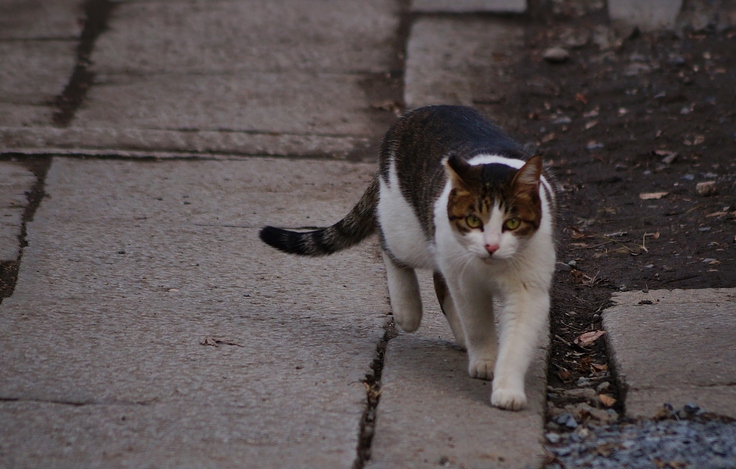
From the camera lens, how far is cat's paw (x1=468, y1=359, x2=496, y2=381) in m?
3.48

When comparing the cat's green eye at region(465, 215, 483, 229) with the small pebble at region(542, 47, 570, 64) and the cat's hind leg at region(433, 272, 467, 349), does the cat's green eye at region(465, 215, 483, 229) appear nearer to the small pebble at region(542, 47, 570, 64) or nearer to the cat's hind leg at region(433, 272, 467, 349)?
the cat's hind leg at region(433, 272, 467, 349)

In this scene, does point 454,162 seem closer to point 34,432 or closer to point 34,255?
point 34,432

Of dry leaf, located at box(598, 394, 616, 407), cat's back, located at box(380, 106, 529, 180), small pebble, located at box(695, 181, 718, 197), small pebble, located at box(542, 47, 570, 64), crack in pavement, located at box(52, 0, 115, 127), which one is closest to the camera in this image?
dry leaf, located at box(598, 394, 616, 407)

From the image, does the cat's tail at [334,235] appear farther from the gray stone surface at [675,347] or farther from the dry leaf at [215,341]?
the gray stone surface at [675,347]

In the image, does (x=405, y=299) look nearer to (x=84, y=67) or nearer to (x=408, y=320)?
(x=408, y=320)

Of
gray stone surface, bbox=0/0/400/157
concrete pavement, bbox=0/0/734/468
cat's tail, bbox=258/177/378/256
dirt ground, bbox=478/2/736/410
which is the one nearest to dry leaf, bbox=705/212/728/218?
dirt ground, bbox=478/2/736/410

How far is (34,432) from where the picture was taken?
3.00m

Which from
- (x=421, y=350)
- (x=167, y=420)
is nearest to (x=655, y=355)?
(x=421, y=350)

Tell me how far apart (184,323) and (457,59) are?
4.43 metres

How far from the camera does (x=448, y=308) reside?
3.90 m

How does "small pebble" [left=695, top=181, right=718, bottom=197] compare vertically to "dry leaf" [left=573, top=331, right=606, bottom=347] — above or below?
above

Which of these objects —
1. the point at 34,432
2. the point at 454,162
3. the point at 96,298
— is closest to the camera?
the point at 34,432

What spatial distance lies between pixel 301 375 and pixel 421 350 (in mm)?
577

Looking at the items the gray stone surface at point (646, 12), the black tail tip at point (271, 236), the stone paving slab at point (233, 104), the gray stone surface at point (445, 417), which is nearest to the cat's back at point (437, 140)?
the black tail tip at point (271, 236)
